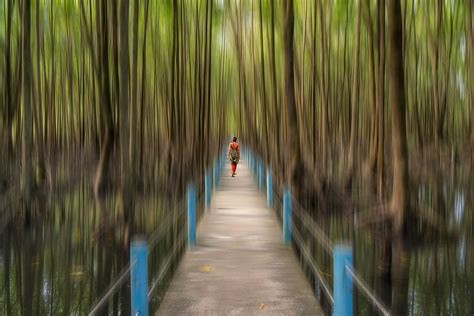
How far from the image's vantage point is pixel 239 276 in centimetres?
725

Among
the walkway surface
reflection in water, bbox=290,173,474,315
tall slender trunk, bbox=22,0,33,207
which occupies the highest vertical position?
tall slender trunk, bbox=22,0,33,207

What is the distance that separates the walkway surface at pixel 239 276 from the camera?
6.04 meters

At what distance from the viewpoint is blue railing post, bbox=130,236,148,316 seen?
4863mm

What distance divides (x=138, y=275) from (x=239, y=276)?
2522mm

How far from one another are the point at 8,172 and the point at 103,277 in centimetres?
834

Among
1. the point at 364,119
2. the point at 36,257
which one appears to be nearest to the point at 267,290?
the point at 36,257

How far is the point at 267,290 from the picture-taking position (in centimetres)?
663

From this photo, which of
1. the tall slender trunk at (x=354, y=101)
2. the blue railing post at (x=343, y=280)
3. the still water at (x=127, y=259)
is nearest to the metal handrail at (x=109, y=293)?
the blue railing post at (x=343, y=280)

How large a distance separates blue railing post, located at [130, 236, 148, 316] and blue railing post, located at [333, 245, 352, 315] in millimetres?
1571

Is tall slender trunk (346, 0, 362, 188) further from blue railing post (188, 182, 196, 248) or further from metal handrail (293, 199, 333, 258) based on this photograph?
blue railing post (188, 182, 196, 248)

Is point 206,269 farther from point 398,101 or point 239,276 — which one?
point 398,101

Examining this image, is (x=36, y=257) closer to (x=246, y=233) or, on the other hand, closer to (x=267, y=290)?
(x=246, y=233)

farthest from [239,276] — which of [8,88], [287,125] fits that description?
[8,88]

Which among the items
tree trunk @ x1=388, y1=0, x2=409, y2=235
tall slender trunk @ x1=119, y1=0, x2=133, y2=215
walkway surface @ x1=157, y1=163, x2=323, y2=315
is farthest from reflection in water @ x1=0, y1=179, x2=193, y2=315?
tree trunk @ x1=388, y1=0, x2=409, y2=235
